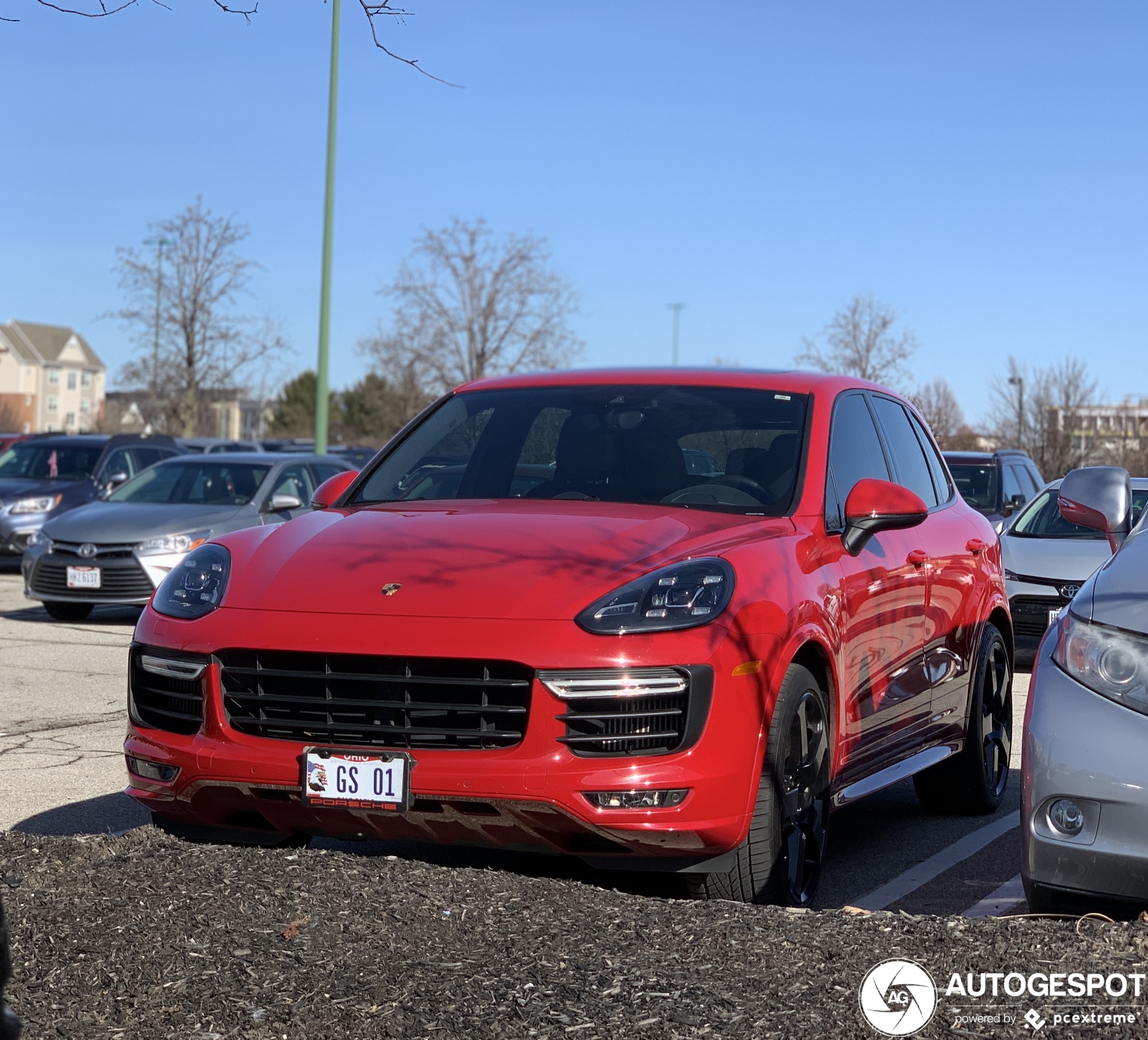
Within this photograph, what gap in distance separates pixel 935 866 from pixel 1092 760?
2116mm

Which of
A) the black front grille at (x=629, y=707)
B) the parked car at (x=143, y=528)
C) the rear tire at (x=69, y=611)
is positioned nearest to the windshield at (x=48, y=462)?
the parked car at (x=143, y=528)

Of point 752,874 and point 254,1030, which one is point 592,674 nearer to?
point 752,874

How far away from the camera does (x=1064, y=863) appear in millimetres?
4008

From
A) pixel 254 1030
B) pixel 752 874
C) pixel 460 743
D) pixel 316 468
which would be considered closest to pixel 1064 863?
pixel 752 874

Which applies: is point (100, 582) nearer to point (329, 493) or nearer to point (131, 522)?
point (131, 522)

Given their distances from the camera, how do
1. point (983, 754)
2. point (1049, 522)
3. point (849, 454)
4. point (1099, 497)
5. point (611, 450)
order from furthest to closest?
point (1049, 522)
point (983, 754)
point (849, 454)
point (611, 450)
point (1099, 497)

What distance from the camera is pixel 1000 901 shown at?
5309 millimetres

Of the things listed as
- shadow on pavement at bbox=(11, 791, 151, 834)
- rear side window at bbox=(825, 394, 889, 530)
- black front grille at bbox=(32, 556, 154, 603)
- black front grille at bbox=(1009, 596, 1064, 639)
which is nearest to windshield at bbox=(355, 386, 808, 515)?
rear side window at bbox=(825, 394, 889, 530)

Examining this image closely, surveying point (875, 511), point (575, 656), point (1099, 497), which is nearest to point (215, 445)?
point (875, 511)

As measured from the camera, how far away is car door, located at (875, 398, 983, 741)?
625cm

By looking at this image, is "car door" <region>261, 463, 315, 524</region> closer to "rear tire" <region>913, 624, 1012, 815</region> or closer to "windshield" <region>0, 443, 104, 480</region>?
"windshield" <region>0, 443, 104, 480</region>

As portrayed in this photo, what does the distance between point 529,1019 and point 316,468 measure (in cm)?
1306
